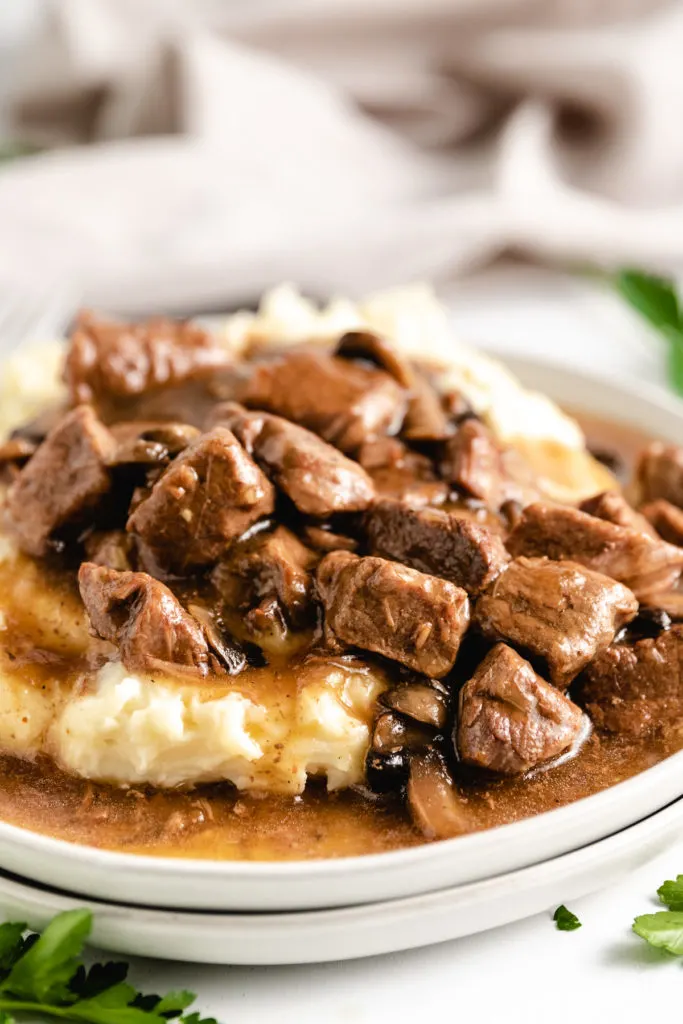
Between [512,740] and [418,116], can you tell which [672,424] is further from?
[418,116]

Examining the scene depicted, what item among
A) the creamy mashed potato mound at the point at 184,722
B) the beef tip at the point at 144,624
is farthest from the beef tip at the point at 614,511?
the beef tip at the point at 144,624

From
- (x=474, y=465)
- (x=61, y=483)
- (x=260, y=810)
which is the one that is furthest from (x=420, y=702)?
(x=61, y=483)

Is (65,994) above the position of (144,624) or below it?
below

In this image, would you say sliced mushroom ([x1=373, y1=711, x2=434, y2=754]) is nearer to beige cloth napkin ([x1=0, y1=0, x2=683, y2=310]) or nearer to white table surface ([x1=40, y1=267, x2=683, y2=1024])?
white table surface ([x1=40, y1=267, x2=683, y2=1024])

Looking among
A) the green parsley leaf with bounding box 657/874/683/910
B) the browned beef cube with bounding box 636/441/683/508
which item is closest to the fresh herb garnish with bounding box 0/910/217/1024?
the green parsley leaf with bounding box 657/874/683/910

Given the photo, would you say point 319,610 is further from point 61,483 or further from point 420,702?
point 61,483

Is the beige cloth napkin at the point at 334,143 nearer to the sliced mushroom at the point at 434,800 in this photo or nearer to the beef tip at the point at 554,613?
the beef tip at the point at 554,613
